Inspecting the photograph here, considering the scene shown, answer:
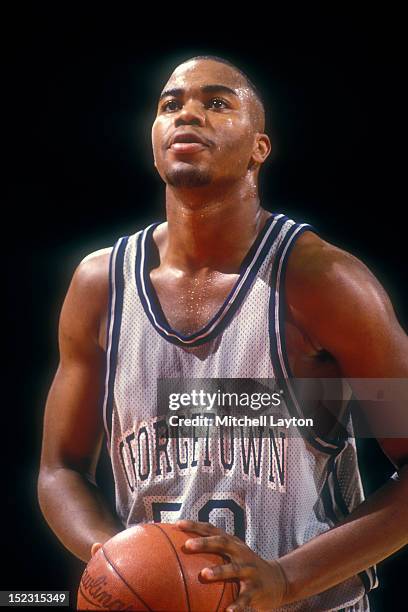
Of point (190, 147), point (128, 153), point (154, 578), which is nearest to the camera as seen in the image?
point (154, 578)

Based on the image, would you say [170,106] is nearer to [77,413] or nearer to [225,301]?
[225,301]

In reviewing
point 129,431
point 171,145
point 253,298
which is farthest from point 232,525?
point 171,145

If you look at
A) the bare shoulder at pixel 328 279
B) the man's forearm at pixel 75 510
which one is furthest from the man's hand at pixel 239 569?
the bare shoulder at pixel 328 279

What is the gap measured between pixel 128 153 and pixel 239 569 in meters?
1.16

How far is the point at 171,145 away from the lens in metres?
2.05

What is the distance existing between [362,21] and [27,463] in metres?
1.29

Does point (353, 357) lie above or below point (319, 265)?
below

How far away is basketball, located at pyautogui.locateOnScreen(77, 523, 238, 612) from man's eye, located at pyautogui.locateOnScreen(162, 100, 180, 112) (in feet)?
2.66

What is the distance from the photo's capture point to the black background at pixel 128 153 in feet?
7.91

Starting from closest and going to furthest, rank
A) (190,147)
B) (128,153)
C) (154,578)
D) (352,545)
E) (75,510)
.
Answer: (154,578), (352,545), (190,147), (75,510), (128,153)

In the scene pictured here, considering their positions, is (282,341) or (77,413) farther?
(77,413)

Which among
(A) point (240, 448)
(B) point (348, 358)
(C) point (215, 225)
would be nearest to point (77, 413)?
(A) point (240, 448)

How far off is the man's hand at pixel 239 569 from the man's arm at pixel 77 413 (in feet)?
1.35

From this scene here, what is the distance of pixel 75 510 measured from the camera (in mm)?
2143
